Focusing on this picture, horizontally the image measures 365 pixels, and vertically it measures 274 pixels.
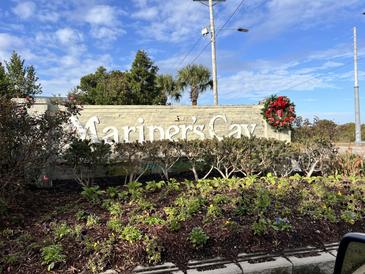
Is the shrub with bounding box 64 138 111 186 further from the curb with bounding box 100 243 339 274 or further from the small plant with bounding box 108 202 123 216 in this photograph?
the curb with bounding box 100 243 339 274

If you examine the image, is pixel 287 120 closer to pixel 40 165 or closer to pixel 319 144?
pixel 319 144

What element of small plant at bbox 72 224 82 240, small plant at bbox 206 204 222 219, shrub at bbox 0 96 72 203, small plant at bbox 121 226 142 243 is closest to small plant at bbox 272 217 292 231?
small plant at bbox 206 204 222 219

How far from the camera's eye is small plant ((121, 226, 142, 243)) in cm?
421

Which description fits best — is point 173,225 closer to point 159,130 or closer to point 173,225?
point 173,225

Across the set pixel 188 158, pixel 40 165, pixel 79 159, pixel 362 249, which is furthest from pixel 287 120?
pixel 362 249

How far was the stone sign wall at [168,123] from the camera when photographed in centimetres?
933

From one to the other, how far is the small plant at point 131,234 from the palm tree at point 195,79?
88.2 feet

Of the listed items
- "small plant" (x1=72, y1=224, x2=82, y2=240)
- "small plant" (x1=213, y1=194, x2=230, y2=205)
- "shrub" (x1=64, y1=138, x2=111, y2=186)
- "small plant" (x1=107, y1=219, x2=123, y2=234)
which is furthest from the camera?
"shrub" (x1=64, y1=138, x2=111, y2=186)

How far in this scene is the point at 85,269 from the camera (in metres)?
3.75

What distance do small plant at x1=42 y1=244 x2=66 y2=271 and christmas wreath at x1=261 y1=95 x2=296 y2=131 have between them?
7.72 meters

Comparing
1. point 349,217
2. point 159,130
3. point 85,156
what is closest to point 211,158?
point 159,130

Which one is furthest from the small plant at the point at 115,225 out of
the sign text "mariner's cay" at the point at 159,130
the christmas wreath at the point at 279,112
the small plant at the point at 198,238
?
the christmas wreath at the point at 279,112

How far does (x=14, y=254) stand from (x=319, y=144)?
6.80m

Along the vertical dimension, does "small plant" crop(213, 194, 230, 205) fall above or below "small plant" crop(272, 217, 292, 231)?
above
